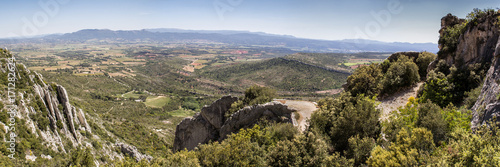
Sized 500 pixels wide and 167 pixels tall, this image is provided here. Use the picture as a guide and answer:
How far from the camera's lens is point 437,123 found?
1755 centimetres

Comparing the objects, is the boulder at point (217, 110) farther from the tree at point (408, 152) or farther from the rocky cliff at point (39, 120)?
the tree at point (408, 152)

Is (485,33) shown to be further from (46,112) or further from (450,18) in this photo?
(46,112)

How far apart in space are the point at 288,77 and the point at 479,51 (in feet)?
450

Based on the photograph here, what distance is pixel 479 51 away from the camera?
23688mm

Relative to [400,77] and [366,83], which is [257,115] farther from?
[400,77]

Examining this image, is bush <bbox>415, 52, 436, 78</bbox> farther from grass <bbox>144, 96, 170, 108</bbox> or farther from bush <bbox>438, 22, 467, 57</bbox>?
grass <bbox>144, 96, 170, 108</bbox>

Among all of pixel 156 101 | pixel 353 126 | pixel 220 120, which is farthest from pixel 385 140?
pixel 156 101

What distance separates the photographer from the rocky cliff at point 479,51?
16125 millimetres

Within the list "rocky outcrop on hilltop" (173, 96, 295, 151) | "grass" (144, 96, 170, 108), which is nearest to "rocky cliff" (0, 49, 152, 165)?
"rocky outcrop on hilltop" (173, 96, 295, 151)

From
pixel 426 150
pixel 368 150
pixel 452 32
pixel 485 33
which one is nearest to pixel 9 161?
pixel 368 150

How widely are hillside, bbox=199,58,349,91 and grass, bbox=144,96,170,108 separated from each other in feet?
195

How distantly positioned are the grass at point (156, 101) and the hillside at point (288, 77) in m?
59.5

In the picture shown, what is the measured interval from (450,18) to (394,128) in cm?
2264

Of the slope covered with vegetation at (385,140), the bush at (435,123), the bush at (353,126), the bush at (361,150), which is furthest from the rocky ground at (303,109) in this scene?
the bush at (435,123)
